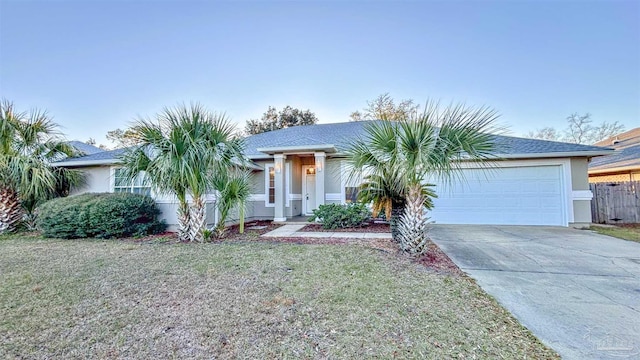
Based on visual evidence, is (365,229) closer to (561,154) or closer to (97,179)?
(561,154)

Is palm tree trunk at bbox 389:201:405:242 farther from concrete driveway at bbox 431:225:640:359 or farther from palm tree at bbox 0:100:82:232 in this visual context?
palm tree at bbox 0:100:82:232

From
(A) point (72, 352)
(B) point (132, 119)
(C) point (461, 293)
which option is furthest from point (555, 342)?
(B) point (132, 119)

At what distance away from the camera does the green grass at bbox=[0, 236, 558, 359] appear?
238 centimetres

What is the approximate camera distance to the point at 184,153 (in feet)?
20.9

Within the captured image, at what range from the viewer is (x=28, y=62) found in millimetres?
10695

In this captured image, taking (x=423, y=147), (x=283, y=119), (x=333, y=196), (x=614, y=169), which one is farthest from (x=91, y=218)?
(x=614, y=169)

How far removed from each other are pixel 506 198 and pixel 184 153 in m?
10.5

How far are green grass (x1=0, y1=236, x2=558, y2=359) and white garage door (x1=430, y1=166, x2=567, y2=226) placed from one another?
6.25 m

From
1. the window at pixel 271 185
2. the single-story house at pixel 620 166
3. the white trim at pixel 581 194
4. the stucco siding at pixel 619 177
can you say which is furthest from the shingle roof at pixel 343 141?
the stucco siding at pixel 619 177

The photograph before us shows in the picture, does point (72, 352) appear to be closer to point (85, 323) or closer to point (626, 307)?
point (85, 323)

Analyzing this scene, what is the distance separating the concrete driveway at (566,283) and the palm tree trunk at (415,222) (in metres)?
0.76

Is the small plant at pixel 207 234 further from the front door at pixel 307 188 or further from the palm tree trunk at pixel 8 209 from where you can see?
the palm tree trunk at pixel 8 209

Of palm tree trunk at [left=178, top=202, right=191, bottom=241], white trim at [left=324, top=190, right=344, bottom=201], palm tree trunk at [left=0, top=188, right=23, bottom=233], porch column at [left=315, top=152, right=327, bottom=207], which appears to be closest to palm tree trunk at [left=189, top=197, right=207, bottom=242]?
palm tree trunk at [left=178, top=202, right=191, bottom=241]

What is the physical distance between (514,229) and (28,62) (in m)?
18.7
